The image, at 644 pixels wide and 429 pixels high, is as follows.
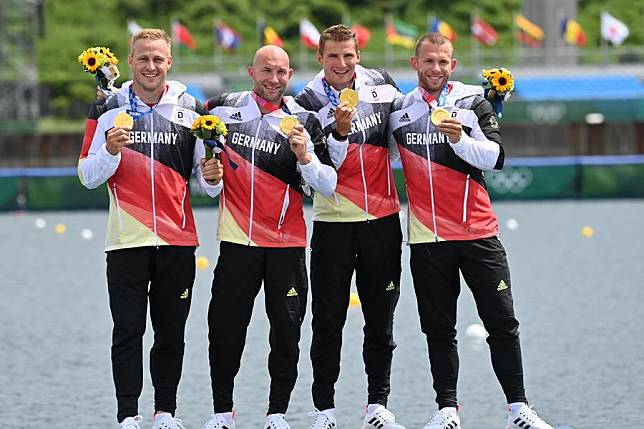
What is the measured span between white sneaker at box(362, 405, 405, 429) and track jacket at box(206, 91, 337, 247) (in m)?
1.08

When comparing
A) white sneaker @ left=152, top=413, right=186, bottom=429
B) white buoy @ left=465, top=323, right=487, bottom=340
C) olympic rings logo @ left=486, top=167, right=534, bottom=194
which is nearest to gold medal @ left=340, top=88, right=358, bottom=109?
white sneaker @ left=152, top=413, right=186, bottom=429

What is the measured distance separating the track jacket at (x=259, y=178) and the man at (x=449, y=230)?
602 millimetres

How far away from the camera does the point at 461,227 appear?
24.4 ft

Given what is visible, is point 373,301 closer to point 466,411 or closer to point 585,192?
point 466,411

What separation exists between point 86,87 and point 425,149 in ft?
169

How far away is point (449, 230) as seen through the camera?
24.4 feet

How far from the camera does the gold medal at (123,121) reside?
706 centimetres

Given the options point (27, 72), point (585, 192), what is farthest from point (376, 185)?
point (27, 72)

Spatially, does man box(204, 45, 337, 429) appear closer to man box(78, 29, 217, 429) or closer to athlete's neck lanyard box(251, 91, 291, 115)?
athlete's neck lanyard box(251, 91, 291, 115)

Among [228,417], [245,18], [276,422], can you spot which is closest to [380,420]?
[276,422]

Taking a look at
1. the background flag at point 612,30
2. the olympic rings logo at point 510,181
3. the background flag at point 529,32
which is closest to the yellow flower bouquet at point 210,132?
the olympic rings logo at point 510,181

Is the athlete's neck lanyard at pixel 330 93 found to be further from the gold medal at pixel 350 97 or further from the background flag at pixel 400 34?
the background flag at pixel 400 34

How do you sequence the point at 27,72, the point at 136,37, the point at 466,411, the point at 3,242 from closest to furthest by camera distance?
1. the point at 136,37
2. the point at 466,411
3. the point at 3,242
4. the point at 27,72

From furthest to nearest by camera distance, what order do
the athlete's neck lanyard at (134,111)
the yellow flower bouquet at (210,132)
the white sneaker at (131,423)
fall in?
the athlete's neck lanyard at (134,111)
the white sneaker at (131,423)
the yellow flower bouquet at (210,132)
